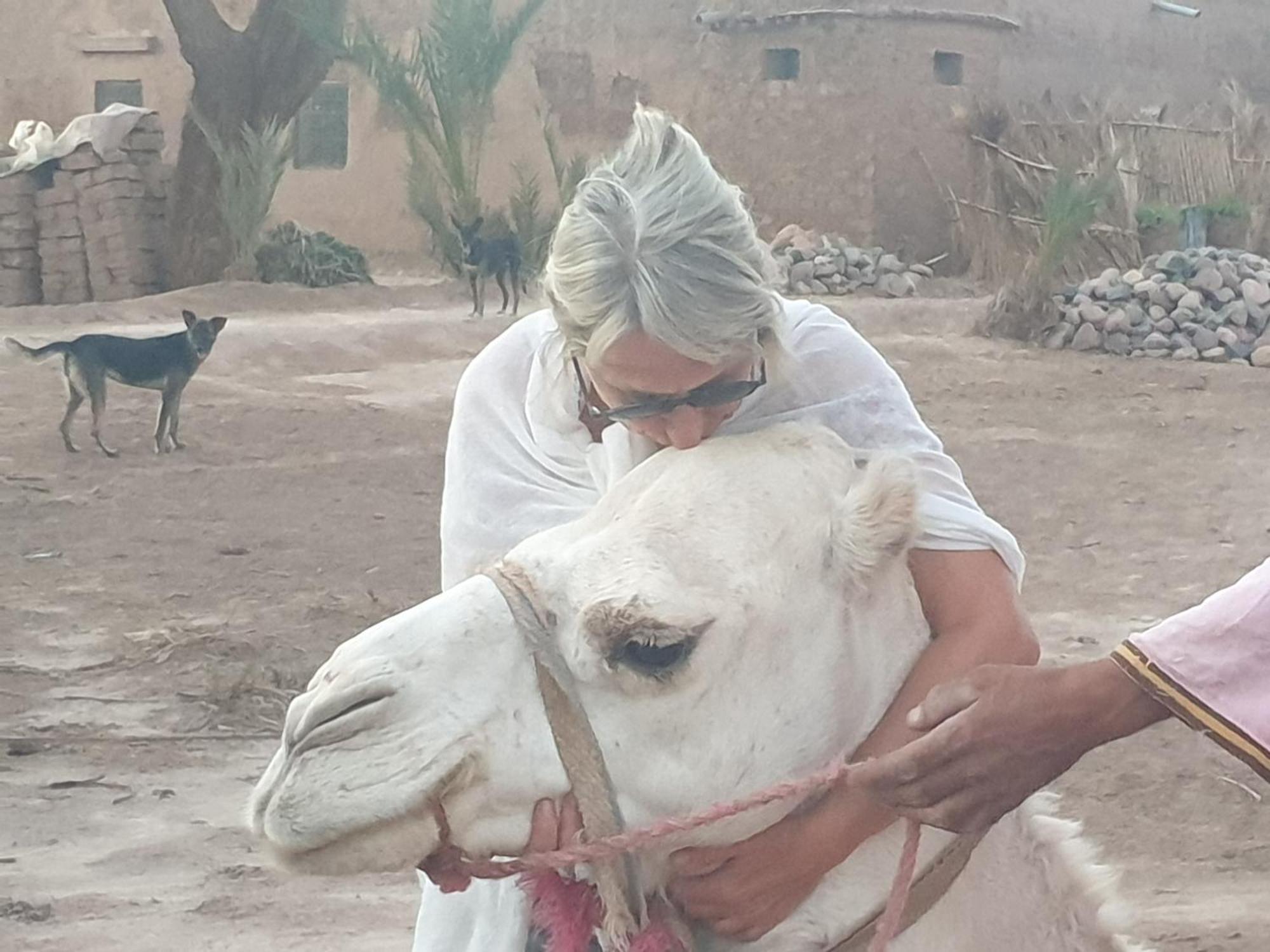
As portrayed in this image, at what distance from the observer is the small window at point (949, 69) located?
1969 centimetres

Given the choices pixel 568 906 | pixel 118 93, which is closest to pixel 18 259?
pixel 118 93

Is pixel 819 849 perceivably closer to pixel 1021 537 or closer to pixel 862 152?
pixel 1021 537

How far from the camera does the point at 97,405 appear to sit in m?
9.32

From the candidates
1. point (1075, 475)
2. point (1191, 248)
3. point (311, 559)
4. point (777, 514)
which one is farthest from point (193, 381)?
point (777, 514)

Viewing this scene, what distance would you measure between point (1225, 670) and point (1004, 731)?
194 millimetres

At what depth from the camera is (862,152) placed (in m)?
19.0

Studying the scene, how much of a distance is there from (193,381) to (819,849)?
963cm

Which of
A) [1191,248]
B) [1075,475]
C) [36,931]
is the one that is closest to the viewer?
[36,931]

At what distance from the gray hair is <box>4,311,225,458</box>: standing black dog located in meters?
7.78

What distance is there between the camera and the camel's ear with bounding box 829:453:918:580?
175cm

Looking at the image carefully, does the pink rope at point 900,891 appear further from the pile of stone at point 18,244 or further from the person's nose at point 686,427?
the pile of stone at point 18,244

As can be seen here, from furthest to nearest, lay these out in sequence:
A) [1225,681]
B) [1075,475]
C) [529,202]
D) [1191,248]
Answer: [529,202] → [1191,248] → [1075,475] → [1225,681]

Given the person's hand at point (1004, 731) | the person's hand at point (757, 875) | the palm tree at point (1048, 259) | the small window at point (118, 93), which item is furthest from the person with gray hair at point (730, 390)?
the small window at point (118, 93)

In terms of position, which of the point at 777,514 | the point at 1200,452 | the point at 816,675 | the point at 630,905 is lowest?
the point at 1200,452
